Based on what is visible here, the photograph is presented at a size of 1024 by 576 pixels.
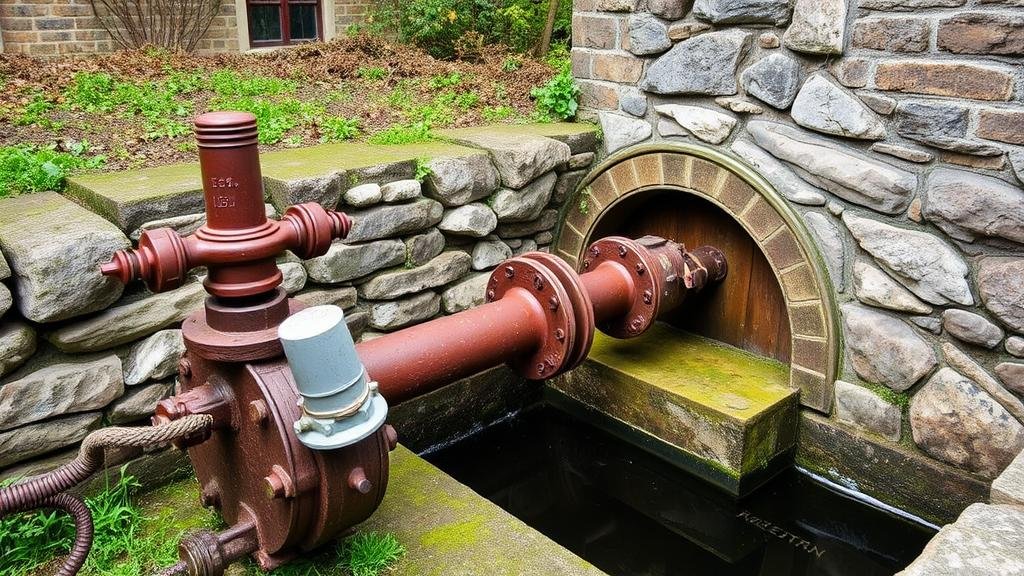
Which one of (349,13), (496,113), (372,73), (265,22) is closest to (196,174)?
(496,113)

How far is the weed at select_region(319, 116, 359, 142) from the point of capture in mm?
3504

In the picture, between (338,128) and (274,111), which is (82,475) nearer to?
(338,128)

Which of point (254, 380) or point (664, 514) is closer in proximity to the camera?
point (254, 380)

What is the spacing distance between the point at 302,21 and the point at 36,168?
5.25 m

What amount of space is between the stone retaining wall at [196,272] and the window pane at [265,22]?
4.58 m

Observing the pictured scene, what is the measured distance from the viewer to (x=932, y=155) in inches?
102

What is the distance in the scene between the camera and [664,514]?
303 centimetres

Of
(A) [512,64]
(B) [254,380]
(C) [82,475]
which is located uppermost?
(A) [512,64]

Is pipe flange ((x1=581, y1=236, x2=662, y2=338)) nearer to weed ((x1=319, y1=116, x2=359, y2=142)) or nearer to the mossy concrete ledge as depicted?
the mossy concrete ledge

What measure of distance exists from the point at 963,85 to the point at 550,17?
355 cm

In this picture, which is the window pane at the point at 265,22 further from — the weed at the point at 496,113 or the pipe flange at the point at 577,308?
the pipe flange at the point at 577,308

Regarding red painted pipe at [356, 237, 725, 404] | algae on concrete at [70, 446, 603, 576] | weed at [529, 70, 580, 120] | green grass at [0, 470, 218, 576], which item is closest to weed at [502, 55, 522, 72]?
weed at [529, 70, 580, 120]

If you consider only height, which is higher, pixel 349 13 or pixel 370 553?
pixel 349 13

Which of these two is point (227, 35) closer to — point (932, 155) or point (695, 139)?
point (695, 139)
